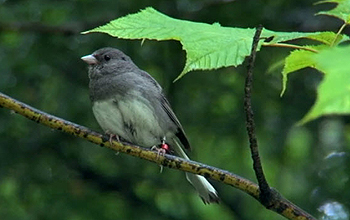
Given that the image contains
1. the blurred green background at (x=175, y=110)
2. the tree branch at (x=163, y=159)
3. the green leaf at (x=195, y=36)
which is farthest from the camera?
the blurred green background at (x=175, y=110)

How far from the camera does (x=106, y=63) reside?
16.6 ft

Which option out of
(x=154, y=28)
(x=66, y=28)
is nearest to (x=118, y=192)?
(x=66, y=28)

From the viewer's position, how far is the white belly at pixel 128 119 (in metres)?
4.32

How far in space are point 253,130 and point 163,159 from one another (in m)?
0.62

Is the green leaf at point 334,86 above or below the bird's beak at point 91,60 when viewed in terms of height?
above

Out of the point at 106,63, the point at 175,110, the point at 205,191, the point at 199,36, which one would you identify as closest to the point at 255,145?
the point at 199,36

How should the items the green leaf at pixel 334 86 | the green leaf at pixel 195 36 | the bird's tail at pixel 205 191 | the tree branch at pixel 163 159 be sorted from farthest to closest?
1. the bird's tail at pixel 205 191
2. the tree branch at pixel 163 159
3. the green leaf at pixel 195 36
4. the green leaf at pixel 334 86

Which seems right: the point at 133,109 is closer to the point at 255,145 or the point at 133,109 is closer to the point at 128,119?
the point at 128,119

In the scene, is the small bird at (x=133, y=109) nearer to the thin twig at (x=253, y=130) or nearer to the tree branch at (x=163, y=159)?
the tree branch at (x=163, y=159)

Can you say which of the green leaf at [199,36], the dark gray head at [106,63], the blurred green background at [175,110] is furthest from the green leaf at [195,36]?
the blurred green background at [175,110]

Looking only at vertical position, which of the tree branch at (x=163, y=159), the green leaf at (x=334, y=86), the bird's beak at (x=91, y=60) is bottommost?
the tree branch at (x=163, y=159)

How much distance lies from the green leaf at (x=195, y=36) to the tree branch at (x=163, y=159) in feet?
2.01

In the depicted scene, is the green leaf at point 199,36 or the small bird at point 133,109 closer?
the green leaf at point 199,36

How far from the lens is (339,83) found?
0.93 meters
